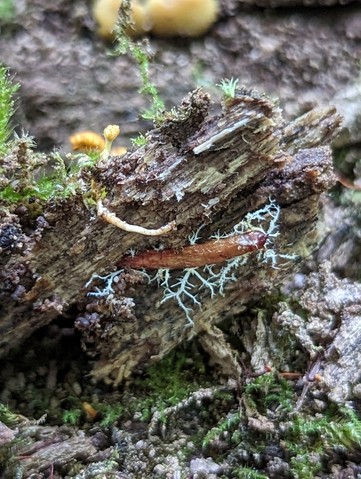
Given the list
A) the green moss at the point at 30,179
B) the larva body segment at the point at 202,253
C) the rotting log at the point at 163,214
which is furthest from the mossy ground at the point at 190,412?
the green moss at the point at 30,179

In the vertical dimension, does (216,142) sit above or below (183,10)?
below

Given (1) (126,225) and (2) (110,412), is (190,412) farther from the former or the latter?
(1) (126,225)

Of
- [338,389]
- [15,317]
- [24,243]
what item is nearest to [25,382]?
[15,317]

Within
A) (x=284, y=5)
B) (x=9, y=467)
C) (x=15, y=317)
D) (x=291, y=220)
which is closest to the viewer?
(x=9, y=467)

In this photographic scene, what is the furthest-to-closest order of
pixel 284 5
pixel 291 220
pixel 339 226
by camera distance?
pixel 284 5 < pixel 339 226 < pixel 291 220

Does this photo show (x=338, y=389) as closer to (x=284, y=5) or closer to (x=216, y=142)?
(x=216, y=142)

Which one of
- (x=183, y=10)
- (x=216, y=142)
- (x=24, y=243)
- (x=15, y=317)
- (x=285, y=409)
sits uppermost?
(x=183, y=10)
